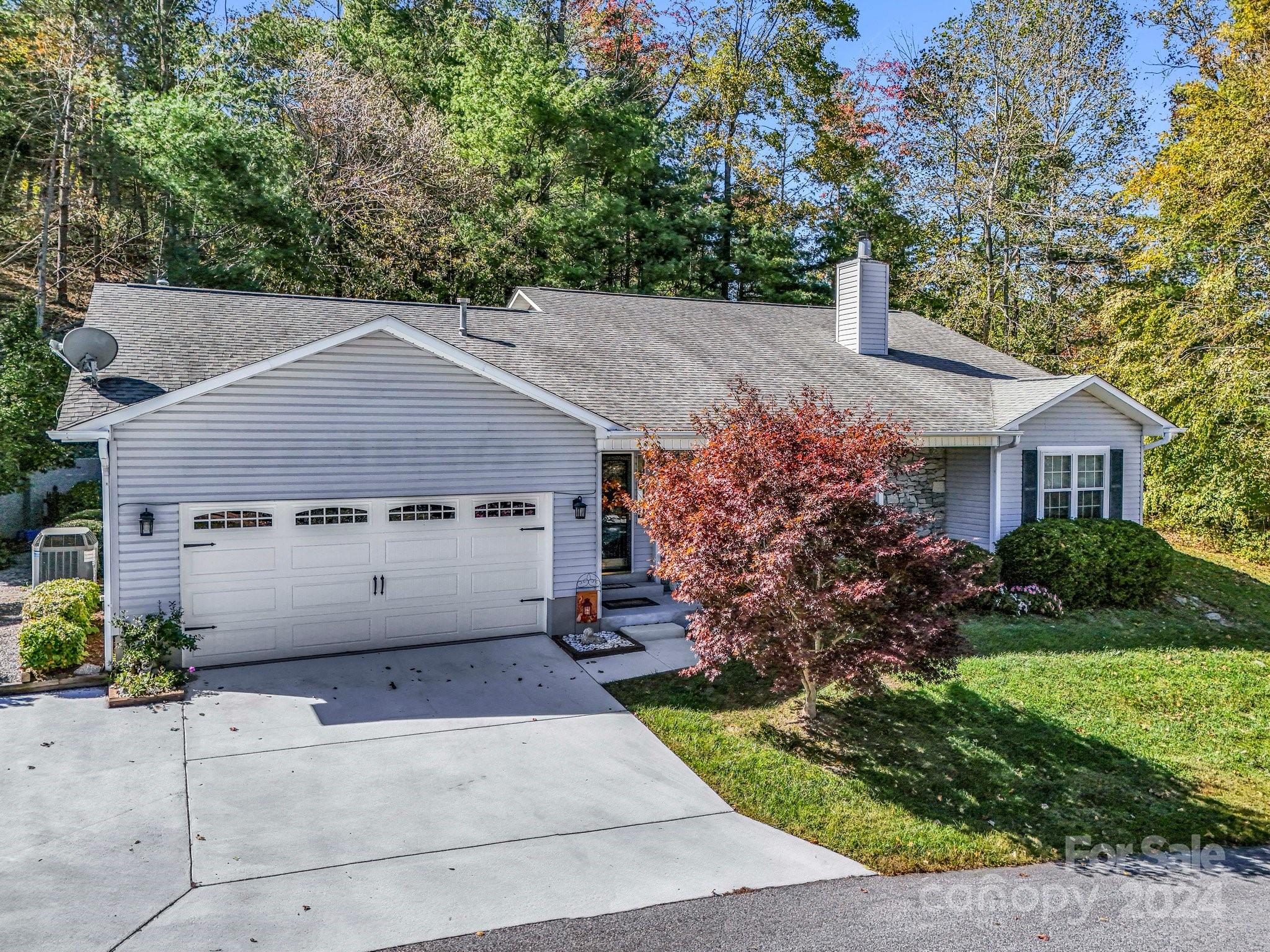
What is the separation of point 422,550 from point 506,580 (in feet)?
3.84

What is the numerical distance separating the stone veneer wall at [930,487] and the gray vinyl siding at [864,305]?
2.71 metres

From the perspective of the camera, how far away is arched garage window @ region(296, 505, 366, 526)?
30.6ft

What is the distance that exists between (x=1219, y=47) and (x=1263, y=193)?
23.6 ft

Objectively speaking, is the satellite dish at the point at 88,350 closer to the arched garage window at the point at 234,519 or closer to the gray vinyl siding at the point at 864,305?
the arched garage window at the point at 234,519

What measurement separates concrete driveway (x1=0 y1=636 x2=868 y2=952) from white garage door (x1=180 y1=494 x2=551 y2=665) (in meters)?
0.83

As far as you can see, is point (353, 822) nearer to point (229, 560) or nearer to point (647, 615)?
point (229, 560)

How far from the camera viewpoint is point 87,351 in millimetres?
8633

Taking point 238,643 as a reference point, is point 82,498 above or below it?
above

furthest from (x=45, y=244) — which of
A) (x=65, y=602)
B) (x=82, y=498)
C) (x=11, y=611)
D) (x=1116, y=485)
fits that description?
(x=1116, y=485)

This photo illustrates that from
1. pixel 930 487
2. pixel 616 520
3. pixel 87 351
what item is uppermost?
pixel 87 351

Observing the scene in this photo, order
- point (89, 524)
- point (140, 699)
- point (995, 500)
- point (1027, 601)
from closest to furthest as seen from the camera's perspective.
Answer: point (140, 699) → point (1027, 601) → point (995, 500) → point (89, 524)

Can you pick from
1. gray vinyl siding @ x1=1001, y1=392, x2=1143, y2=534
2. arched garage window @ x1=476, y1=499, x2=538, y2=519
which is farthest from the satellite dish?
gray vinyl siding @ x1=1001, y1=392, x2=1143, y2=534

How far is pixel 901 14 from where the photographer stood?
2602 cm

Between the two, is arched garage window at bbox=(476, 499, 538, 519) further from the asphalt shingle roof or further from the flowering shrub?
the flowering shrub
